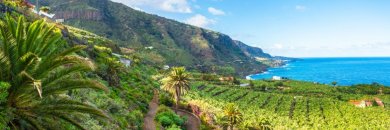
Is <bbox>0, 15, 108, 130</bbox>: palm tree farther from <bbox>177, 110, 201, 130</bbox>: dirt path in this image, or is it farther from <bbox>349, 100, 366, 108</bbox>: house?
Result: <bbox>349, 100, 366, 108</bbox>: house

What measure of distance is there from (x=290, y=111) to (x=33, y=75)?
307 ft

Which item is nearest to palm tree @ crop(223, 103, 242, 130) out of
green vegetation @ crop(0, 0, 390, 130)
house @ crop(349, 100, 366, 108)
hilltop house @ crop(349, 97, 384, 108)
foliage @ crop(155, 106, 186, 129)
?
green vegetation @ crop(0, 0, 390, 130)

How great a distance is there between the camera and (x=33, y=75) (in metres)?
11.5

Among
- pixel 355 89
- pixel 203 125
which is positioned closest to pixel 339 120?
pixel 203 125

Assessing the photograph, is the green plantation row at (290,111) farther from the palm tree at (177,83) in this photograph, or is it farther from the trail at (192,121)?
the palm tree at (177,83)

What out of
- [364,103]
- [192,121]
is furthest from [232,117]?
[364,103]

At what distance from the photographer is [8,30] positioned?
11.8 metres

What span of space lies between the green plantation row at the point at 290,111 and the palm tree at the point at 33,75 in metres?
49.6

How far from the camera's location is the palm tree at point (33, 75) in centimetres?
1123

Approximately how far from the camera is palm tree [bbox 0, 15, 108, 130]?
11.2m

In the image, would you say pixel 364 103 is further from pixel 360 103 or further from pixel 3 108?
pixel 3 108

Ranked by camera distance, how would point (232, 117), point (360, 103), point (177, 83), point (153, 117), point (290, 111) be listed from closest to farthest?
point (153, 117) < point (232, 117) < point (177, 83) < point (290, 111) < point (360, 103)

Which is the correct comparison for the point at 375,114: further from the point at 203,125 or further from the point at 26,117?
the point at 26,117

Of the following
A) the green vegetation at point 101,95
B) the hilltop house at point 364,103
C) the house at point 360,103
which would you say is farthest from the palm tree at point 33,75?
the hilltop house at point 364,103
